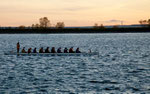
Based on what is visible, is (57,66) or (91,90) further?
(57,66)

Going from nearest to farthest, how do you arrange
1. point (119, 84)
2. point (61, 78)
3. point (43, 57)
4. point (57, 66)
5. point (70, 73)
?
Result: point (119, 84) < point (61, 78) < point (70, 73) < point (57, 66) < point (43, 57)

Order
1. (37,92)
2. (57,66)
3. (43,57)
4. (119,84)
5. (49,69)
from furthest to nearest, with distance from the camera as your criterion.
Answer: (43,57) < (57,66) < (49,69) < (119,84) < (37,92)

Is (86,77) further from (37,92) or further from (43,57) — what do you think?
(43,57)

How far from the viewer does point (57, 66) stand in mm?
41344

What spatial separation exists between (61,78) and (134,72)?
33.5 ft

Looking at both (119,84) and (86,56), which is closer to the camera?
(119,84)

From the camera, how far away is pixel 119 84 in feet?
93.5

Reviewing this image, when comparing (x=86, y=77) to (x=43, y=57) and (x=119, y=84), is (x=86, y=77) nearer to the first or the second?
(x=119, y=84)

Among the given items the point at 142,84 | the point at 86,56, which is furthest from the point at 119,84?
the point at 86,56

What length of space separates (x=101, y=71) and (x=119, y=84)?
838 centimetres

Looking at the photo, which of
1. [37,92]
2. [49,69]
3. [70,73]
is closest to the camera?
[37,92]

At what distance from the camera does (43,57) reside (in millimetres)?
52719

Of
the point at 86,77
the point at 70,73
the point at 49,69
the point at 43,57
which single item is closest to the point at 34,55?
the point at 43,57

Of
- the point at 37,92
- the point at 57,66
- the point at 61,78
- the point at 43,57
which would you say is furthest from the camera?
the point at 43,57
